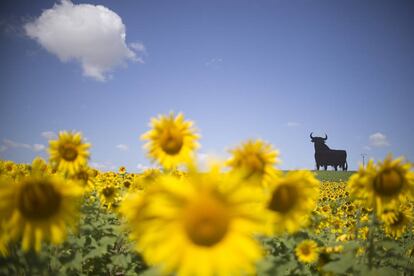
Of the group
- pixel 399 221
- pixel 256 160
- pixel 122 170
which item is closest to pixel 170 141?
pixel 256 160

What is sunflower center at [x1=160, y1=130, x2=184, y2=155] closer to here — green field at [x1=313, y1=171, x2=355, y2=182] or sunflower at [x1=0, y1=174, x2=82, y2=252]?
sunflower at [x1=0, y1=174, x2=82, y2=252]

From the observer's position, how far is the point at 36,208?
2.95 meters

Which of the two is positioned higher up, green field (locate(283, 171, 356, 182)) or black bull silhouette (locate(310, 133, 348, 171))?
black bull silhouette (locate(310, 133, 348, 171))

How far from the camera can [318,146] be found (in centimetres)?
6762

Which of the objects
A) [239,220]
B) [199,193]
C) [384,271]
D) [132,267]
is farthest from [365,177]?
[132,267]

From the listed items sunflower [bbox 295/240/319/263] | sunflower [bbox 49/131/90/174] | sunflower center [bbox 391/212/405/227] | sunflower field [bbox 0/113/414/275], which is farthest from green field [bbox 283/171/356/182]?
sunflower [bbox 49/131/90/174]

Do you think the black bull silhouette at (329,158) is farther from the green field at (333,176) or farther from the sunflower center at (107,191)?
the sunflower center at (107,191)

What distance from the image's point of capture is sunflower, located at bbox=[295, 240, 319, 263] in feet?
18.3

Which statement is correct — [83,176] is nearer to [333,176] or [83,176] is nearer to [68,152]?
[68,152]

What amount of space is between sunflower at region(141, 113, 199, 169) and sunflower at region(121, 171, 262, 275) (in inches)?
82.2

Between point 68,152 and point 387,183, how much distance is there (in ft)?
17.5

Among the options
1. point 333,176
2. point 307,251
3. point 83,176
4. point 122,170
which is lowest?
point 307,251

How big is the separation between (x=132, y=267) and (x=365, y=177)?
4267mm

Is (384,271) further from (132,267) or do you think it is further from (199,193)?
(132,267)
